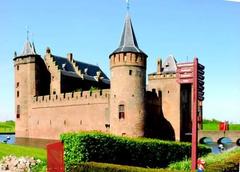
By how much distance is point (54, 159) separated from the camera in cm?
1244

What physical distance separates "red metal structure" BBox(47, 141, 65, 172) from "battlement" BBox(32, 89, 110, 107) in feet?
67.4

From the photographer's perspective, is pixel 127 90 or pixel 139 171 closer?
pixel 139 171

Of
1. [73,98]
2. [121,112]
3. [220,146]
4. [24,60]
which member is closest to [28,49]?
[24,60]

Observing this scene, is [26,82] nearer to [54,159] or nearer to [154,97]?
[154,97]

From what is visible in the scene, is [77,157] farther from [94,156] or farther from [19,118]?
[19,118]

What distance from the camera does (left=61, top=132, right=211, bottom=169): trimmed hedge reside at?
42.3 ft

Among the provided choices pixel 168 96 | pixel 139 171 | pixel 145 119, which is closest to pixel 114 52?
pixel 145 119

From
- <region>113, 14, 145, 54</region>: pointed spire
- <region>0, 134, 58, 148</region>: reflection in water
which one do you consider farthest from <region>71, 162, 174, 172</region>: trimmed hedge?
<region>0, 134, 58, 148</region>: reflection in water

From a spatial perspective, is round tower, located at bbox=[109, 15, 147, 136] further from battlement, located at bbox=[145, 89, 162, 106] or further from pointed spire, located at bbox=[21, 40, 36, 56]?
pointed spire, located at bbox=[21, 40, 36, 56]

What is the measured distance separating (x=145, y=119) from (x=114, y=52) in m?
5.45

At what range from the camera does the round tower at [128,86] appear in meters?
27.5

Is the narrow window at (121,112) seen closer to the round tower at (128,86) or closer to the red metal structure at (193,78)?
the round tower at (128,86)

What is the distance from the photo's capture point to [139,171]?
1084 centimetres

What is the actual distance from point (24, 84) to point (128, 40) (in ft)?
54.5
